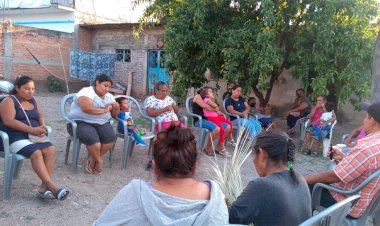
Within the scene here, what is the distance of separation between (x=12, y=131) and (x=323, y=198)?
111 inches

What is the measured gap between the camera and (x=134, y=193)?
1501 millimetres

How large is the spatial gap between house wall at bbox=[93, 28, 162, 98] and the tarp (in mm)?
2905

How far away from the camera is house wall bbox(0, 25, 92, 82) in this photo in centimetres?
1311

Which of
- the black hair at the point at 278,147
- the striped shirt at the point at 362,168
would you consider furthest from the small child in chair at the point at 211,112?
the black hair at the point at 278,147

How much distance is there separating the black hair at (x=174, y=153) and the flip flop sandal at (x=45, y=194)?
2.25m

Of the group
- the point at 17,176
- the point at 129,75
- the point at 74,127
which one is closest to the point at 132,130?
the point at 74,127

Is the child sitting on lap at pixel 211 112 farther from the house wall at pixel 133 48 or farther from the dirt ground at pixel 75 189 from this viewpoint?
the house wall at pixel 133 48

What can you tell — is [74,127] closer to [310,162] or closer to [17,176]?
[17,176]

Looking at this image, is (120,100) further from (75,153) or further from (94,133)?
(75,153)

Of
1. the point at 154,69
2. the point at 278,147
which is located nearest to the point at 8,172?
the point at 278,147

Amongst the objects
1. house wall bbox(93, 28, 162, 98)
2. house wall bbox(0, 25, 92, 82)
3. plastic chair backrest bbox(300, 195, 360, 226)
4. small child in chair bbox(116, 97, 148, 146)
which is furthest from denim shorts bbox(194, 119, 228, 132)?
house wall bbox(0, 25, 92, 82)

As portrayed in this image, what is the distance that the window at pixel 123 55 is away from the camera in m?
15.1

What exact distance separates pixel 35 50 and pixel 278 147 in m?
13.8

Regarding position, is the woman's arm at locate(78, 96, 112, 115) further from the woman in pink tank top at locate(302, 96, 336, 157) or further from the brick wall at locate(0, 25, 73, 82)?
the brick wall at locate(0, 25, 73, 82)
